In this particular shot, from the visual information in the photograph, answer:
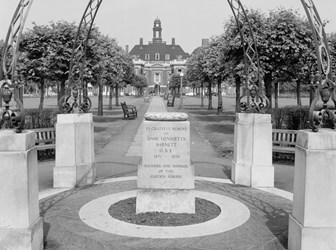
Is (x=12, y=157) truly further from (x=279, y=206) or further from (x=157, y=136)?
(x=279, y=206)

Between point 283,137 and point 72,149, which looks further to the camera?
point 283,137

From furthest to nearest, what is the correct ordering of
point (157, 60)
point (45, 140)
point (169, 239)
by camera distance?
point (157, 60) < point (45, 140) < point (169, 239)

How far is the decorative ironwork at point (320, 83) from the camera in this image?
4.31m

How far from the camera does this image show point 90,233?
5.15 meters

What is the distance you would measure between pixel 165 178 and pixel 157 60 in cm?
13786

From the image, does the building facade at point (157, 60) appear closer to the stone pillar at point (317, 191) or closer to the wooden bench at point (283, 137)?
the wooden bench at point (283, 137)

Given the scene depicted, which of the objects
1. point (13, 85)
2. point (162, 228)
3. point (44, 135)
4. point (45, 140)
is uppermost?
point (13, 85)

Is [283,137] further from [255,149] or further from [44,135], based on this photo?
[44,135]

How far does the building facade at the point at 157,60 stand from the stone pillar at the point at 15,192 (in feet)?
385

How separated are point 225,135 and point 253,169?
9.03 metres

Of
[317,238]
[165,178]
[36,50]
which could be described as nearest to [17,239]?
[165,178]

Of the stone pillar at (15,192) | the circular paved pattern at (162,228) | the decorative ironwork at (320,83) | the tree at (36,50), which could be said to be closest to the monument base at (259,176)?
the circular paved pattern at (162,228)

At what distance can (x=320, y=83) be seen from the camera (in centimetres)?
439

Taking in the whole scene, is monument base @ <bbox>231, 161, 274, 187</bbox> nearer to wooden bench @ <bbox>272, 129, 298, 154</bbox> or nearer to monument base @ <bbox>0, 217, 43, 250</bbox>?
wooden bench @ <bbox>272, 129, 298, 154</bbox>
